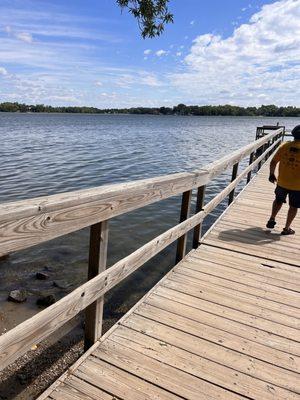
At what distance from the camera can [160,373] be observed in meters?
2.71

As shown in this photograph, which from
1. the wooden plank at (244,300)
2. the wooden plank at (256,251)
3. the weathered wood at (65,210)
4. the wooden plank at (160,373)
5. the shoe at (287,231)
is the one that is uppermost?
the weathered wood at (65,210)

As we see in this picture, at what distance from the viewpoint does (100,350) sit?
115 inches

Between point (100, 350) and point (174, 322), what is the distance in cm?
77

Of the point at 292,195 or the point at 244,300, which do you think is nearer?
the point at 244,300

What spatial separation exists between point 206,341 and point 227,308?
64 centimetres

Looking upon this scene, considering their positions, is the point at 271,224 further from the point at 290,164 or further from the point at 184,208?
the point at 184,208

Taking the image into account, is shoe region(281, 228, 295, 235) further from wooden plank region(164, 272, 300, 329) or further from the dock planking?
wooden plank region(164, 272, 300, 329)

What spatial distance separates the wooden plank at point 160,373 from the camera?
2.54 metres

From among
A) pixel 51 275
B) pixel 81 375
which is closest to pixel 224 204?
pixel 51 275

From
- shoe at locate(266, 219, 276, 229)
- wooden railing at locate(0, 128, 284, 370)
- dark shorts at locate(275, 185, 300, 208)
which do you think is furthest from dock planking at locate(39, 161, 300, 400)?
shoe at locate(266, 219, 276, 229)

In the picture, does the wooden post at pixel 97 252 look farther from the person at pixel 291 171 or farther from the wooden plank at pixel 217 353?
the person at pixel 291 171

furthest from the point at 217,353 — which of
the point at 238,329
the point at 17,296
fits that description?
the point at 17,296

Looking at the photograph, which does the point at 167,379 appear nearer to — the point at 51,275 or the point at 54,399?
the point at 54,399

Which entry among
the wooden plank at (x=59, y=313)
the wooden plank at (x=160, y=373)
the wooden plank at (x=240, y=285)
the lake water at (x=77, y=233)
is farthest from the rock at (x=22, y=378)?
the wooden plank at (x=240, y=285)
